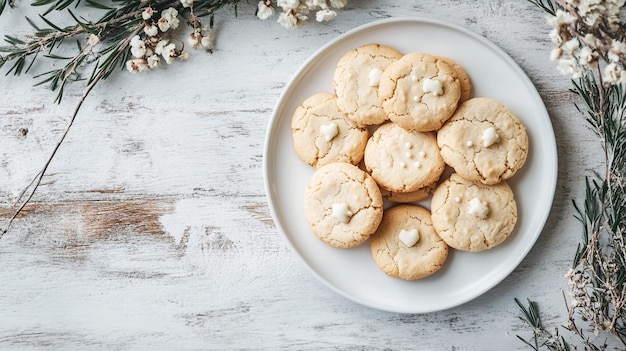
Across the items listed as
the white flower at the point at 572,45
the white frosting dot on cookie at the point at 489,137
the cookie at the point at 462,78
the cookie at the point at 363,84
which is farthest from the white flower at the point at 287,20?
the white flower at the point at 572,45

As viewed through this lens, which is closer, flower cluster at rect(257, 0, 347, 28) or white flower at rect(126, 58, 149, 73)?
flower cluster at rect(257, 0, 347, 28)

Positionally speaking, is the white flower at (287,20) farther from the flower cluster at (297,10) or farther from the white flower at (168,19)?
the white flower at (168,19)

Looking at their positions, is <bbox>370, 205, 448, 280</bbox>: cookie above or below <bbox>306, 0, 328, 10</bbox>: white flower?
below

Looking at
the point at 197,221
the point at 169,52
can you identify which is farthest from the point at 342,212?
the point at 169,52

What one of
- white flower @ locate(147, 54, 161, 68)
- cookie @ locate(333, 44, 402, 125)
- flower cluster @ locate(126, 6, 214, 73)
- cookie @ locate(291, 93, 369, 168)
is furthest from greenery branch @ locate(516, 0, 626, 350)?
white flower @ locate(147, 54, 161, 68)

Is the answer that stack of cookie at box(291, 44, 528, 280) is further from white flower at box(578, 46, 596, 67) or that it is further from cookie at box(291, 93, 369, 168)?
white flower at box(578, 46, 596, 67)

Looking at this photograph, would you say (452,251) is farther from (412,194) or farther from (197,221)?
(197,221)

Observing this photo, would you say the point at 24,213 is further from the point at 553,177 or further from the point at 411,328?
the point at 553,177
